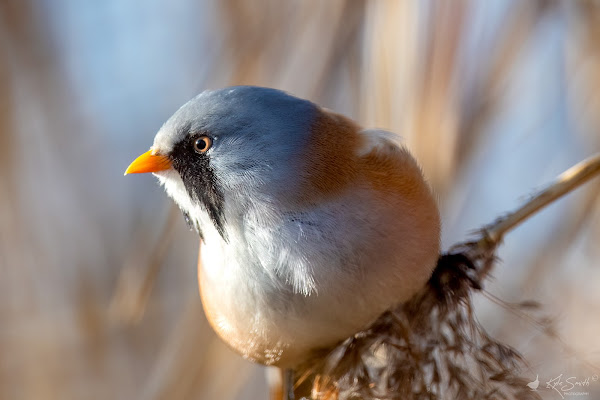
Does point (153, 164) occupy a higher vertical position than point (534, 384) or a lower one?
higher

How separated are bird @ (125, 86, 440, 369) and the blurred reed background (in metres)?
0.32

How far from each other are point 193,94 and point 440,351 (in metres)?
1.37

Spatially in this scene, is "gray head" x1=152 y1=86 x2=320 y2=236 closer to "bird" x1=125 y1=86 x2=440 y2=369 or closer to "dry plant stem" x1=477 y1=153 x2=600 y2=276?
"bird" x1=125 y1=86 x2=440 y2=369

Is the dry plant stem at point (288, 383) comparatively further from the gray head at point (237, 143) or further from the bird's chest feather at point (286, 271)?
the gray head at point (237, 143)

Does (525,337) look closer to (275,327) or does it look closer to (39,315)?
(275,327)

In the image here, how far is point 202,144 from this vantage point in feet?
4.83

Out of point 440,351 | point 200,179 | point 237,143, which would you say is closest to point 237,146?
point 237,143

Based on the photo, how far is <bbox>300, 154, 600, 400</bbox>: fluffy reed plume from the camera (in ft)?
4.50

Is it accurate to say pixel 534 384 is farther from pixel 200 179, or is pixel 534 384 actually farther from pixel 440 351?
pixel 200 179

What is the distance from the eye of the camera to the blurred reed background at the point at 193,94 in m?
1.90

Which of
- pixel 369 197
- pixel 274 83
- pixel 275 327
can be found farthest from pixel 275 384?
pixel 274 83

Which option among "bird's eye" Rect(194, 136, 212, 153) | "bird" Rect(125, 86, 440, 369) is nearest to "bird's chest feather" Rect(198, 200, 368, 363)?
"bird" Rect(125, 86, 440, 369)

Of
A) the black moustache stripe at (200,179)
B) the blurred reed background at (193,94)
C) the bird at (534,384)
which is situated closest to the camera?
the bird at (534,384)

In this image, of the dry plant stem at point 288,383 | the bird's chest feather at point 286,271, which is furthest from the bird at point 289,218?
the dry plant stem at point 288,383
